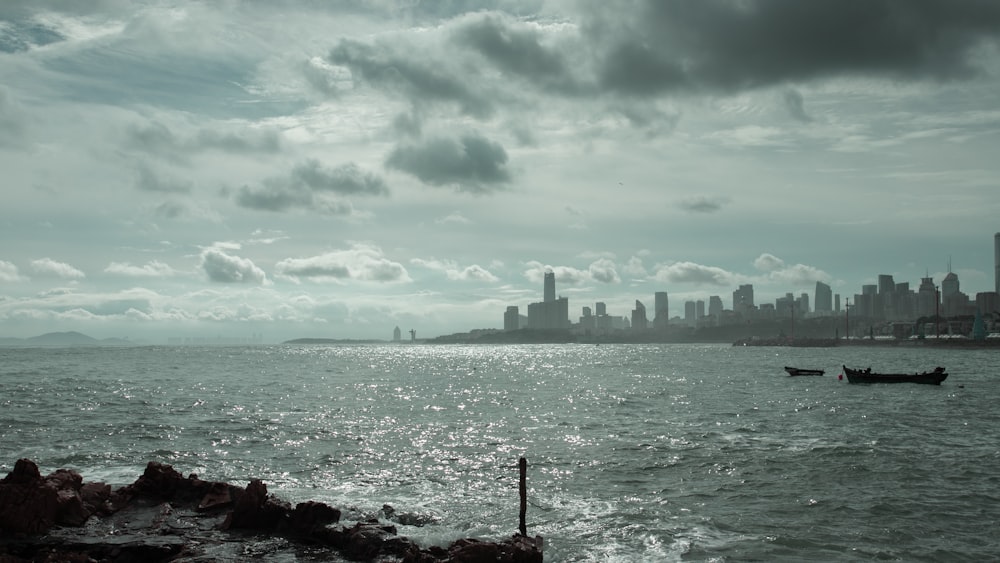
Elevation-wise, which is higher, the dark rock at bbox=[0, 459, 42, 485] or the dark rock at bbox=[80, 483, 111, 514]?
the dark rock at bbox=[0, 459, 42, 485]

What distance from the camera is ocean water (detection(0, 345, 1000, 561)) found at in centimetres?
2550

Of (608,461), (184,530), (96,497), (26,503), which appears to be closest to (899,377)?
(608,461)

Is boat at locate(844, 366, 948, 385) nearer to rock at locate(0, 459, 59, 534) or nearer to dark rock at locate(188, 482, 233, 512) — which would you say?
dark rock at locate(188, 482, 233, 512)

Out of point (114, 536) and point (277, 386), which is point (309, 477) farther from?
point (277, 386)

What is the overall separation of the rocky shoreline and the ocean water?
1.98 metres

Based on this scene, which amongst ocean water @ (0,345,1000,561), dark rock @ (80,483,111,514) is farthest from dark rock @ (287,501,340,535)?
dark rock @ (80,483,111,514)

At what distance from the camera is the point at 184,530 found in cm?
2406

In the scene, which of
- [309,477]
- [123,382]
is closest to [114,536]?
[309,477]

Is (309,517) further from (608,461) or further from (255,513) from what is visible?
(608,461)

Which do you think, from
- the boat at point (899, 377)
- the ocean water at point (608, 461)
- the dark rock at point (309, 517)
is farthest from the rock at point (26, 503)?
the boat at point (899, 377)

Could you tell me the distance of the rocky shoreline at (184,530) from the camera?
20938 mm

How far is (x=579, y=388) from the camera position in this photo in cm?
9550

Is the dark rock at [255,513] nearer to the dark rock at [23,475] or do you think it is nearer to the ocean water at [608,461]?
the ocean water at [608,461]

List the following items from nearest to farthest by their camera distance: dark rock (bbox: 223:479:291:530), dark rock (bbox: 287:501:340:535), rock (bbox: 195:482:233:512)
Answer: dark rock (bbox: 287:501:340:535) → dark rock (bbox: 223:479:291:530) → rock (bbox: 195:482:233:512)
